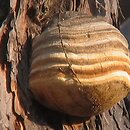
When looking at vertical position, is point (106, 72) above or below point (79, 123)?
above

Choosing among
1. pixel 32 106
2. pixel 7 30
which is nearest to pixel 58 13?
pixel 7 30

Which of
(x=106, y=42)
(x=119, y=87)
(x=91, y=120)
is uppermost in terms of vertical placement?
(x=106, y=42)

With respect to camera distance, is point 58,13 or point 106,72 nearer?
point 106,72

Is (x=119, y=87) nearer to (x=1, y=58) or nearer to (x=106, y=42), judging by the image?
(x=106, y=42)
